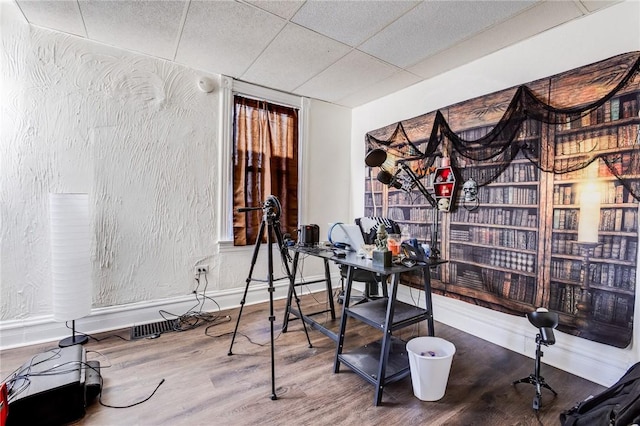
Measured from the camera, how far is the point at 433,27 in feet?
7.33

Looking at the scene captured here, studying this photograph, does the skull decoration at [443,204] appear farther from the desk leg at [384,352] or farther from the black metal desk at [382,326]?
the desk leg at [384,352]

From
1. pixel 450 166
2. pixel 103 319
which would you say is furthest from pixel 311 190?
pixel 103 319

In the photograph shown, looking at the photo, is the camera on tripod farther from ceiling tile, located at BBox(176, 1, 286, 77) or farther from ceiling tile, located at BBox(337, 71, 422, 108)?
ceiling tile, located at BBox(337, 71, 422, 108)

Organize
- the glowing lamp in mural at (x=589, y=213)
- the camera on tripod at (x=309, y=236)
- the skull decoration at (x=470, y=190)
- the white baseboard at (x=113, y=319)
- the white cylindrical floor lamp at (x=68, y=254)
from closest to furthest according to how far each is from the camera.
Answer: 1. the glowing lamp in mural at (x=589, y=213)
2. the white cylindrical floor lamp at (x=68, y=254)
3. the white baseboard at (x=113, y=319)
4. the skull decoration at (x=470, y=190)
5. the camera on tripod at (x=309, y=236)

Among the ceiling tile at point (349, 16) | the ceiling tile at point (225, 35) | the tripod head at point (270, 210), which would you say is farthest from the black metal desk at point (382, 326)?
the ceiling tile at point (225, 35)

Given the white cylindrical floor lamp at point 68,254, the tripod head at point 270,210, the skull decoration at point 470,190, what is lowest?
the white cylindrical floor lamp at point 68,254

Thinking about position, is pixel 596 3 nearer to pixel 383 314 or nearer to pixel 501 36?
pixel 501 36

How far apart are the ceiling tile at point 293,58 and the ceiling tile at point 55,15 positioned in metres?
1.39

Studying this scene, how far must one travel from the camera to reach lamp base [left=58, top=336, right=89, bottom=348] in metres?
2.34

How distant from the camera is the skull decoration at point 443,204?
282cm

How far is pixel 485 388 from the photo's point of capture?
190 cm

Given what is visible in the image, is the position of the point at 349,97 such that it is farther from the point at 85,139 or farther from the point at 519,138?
the point at 85,139

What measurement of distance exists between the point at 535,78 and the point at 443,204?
125 cm

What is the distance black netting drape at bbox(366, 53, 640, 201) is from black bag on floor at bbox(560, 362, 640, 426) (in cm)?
115
